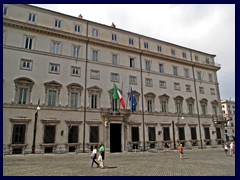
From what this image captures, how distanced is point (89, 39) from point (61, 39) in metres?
4.29

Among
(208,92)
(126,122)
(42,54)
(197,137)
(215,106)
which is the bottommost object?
(197,137)

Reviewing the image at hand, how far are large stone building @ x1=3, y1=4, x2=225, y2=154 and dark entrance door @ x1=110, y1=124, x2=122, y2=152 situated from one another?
15cm

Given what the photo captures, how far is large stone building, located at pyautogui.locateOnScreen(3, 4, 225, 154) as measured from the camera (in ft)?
82.0

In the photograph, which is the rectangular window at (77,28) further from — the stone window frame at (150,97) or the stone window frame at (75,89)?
the stone window frame at (150,97)

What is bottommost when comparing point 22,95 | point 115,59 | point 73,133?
point 73,133

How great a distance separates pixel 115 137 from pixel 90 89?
8256 mm

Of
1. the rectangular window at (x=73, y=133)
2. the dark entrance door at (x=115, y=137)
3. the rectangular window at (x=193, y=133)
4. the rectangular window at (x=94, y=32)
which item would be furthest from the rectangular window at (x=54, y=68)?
the rectangular window at (x=193, y=133)

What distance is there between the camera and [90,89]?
29.1 m

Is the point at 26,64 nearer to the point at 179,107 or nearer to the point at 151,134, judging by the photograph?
the point at 151,134

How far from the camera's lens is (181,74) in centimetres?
3944

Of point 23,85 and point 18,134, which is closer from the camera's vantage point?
point 18,134

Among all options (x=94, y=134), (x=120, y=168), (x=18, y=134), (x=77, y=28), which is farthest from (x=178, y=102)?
(x=18, y=134)

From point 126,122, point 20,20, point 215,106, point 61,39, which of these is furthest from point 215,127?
point 20,20

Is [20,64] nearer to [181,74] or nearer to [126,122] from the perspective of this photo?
[126,122]
